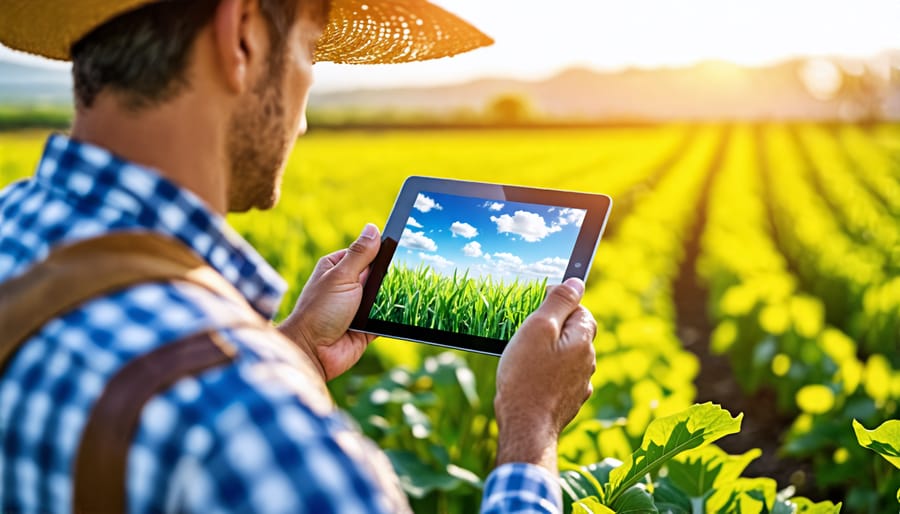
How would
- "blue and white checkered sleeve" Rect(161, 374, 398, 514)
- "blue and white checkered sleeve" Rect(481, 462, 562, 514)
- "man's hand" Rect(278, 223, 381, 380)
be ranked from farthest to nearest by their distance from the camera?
"man's hand" Rect(278, 223, 381, 380) < "blue and white checkered sleeve" Rect(481, 462, 562, 514) < "blue and white checkered sleeve" Rect(161, 374, 398, 514)

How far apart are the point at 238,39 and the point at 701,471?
1.46 m

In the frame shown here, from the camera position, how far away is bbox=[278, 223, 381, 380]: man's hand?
1.98 m

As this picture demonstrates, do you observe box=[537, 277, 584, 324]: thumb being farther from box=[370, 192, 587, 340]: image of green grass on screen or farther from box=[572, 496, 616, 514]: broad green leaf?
box=[572, 496, 616, 514]: broad green leaf

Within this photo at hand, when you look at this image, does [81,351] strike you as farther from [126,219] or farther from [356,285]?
[356,285]

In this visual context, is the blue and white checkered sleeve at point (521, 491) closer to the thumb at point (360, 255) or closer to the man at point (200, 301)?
the man at point (200, 301)

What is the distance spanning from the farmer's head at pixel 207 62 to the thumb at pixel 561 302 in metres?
0.48

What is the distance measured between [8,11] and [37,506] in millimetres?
760

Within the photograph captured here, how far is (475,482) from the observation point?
9.98ft

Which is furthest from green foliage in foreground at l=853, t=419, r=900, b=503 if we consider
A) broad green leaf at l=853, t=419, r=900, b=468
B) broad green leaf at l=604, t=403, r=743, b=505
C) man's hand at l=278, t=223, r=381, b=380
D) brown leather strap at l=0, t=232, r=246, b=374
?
brown leather strap at l=0, t=232, r=246, b=374

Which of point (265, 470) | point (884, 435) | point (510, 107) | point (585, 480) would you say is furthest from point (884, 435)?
point (510, 107)

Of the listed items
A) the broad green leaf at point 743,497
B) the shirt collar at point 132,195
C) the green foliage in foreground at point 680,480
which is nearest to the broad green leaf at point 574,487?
the green foliage in foreground at point 680,480

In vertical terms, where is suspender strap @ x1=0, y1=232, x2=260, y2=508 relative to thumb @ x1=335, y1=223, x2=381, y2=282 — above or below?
above

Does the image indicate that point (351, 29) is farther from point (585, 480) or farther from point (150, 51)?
point (585, 480)

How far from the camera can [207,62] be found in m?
1.27
